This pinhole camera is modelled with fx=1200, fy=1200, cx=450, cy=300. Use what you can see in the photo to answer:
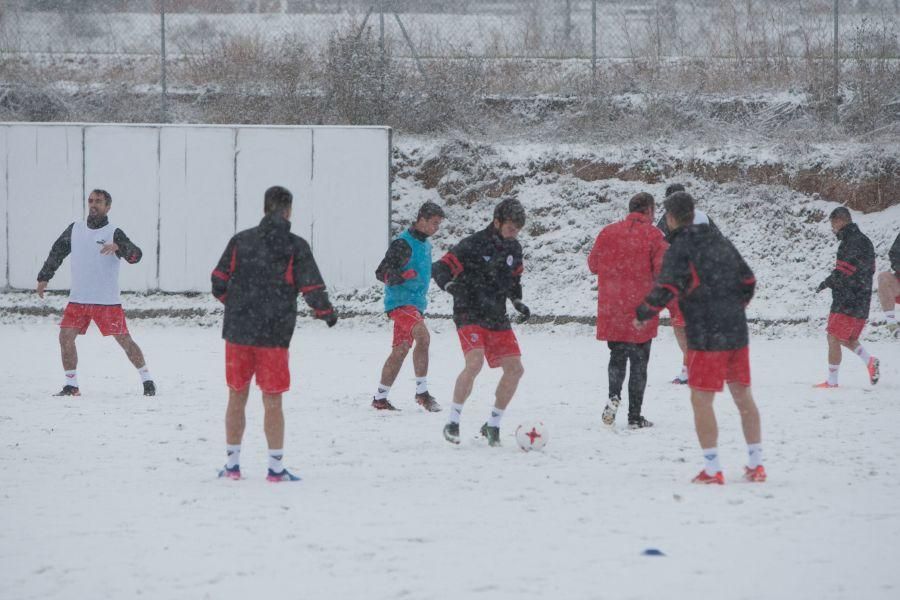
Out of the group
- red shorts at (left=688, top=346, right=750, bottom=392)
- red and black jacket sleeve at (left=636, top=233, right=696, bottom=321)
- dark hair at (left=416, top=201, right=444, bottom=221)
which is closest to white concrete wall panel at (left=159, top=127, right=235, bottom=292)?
dark hair at (left=416, top=201, right=444, bottom=221)

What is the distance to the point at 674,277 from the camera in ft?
23.3

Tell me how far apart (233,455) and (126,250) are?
3.89 metres

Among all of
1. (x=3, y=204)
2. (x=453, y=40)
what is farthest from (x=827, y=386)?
(x=453, y=40)

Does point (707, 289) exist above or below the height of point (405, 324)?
above

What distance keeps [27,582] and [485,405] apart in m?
5.44

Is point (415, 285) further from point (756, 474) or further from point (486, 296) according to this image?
point (756, 474)

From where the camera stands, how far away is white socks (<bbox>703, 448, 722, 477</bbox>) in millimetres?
7082

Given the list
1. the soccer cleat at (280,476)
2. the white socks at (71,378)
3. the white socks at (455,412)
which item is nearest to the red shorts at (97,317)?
the white socks at (71,378)

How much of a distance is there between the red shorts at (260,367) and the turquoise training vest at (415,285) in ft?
9.42

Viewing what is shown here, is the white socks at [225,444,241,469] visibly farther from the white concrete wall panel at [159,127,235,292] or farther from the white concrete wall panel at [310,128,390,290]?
the white concrete wall panel at [159,127,235,292]

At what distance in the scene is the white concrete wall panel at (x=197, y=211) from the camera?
17.0m

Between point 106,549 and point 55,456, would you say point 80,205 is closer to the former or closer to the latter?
point 55,456

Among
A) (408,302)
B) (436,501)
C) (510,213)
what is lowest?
(436,501)

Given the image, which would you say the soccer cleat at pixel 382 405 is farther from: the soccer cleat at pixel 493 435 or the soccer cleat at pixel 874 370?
the soccer cleat at pixel 874 370
